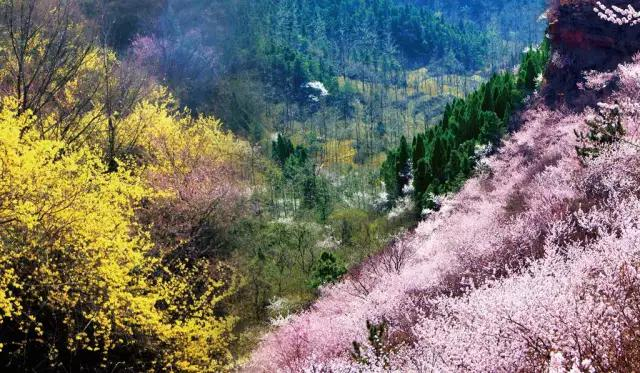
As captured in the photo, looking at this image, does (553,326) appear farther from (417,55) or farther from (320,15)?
(417,55)

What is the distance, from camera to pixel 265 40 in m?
106

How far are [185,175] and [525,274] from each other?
2362 centimetres

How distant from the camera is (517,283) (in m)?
9.46

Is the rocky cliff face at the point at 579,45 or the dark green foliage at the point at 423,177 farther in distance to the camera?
the dark green foliage at the point at 423,177

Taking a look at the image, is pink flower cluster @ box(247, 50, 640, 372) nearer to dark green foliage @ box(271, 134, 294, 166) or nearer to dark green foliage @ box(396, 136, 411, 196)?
dark green foliage @ box(396, 136, 411, 196)

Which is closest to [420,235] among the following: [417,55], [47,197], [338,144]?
[47,197]

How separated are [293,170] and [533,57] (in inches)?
1046

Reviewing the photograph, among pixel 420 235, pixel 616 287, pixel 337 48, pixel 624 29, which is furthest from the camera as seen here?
pixel 337 48

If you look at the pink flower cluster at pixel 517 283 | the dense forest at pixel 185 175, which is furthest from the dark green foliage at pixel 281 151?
the pink flower cluster at pixel 517 283

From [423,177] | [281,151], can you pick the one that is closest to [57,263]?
[423,177]

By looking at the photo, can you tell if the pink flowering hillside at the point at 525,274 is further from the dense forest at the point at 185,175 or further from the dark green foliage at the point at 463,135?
the dense forest at the point at 185,175

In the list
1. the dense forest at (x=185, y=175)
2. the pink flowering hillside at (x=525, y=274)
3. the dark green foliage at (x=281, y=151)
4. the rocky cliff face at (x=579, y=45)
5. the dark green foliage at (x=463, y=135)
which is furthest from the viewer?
the dark green foliage at (x=281, y=151)

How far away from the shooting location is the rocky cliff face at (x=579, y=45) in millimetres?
34812

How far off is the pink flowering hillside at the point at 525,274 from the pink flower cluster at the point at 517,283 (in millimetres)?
33
